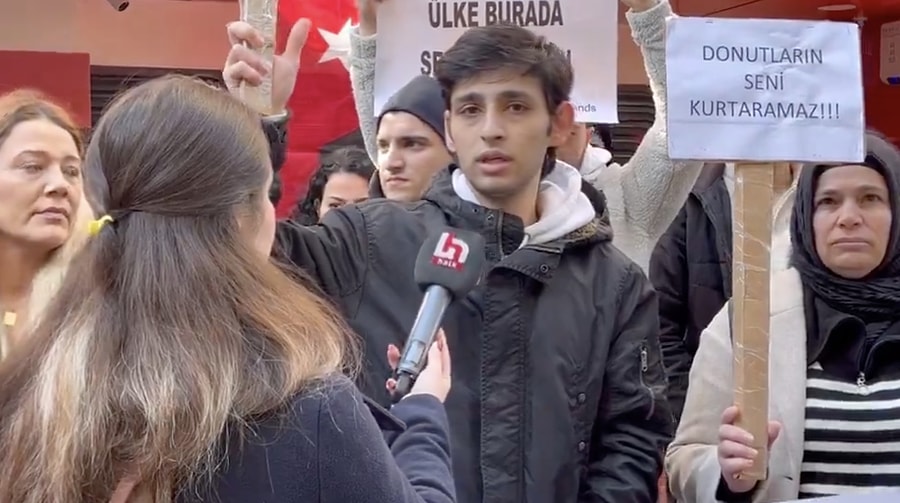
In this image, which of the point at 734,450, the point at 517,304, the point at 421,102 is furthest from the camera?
the point at 421,102

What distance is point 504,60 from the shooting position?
Answer: 2516mm

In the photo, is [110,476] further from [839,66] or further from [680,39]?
[839,66]

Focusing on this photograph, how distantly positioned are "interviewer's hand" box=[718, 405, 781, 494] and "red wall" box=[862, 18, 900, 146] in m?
4.76

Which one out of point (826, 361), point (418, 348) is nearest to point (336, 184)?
point (826, 361)

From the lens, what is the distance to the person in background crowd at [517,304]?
Answer: 2.31 m

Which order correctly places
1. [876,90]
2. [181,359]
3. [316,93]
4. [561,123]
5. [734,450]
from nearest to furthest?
[181,359] → [734,450] → [561,123] → [316,93] → [876,90]

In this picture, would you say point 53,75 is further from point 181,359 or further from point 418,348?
point 181,359

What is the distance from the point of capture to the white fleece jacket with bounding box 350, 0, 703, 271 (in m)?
3.24

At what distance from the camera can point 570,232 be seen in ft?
7.98

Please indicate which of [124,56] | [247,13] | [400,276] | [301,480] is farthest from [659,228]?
[124,56]

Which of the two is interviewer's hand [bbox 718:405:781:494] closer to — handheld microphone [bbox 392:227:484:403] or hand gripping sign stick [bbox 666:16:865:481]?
hand gripping sign stick [bbox 666:16:865:481]

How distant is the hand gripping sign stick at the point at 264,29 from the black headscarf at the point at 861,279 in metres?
1.10

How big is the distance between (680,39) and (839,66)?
0.32m

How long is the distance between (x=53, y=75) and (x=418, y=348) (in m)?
4.10
